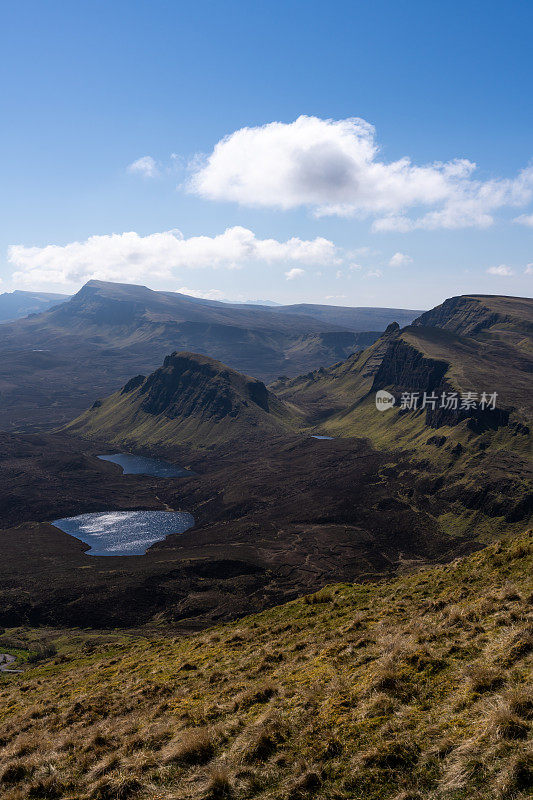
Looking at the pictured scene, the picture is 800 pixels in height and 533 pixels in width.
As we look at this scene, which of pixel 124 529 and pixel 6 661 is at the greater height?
pixel 6 661

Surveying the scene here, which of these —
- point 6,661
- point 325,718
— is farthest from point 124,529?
point 325,718

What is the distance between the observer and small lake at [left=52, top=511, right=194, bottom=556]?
164 meters

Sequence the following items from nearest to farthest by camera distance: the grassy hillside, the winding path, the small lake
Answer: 1. the grassy hillside
2. the winding path
3. the small lake

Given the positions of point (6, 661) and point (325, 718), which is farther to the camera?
point (6, 661)

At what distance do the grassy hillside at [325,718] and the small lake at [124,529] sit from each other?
13942cm

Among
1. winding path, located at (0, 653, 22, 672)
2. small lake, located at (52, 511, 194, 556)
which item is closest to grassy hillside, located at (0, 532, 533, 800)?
winding path, located at (0, 653, 22, 672)

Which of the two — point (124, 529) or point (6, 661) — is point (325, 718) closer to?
point (6, 661)

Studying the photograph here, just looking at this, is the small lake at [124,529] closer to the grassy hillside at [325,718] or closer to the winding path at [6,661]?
the winding path at [6,661]

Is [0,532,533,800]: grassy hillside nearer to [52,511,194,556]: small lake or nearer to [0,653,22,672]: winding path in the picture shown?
[0,653,22,672]: winding path

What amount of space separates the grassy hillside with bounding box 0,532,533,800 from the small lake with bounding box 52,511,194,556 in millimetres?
139422

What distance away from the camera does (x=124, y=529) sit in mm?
182250

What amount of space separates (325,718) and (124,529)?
593 feet

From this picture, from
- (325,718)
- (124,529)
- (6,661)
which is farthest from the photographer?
(124,529)

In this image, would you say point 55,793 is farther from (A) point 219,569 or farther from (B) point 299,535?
(B) point 299,535
